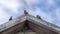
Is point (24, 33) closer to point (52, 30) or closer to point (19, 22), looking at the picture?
point (19, 22)

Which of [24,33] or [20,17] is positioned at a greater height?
[20,17]

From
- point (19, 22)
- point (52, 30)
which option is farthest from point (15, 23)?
point (52, 30)

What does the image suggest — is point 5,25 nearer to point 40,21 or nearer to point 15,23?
point 15,23

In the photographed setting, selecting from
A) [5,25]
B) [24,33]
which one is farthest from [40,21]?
[5,25]

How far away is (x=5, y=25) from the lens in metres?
13.6

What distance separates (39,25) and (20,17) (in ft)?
4.86

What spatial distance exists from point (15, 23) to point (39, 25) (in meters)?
1.50

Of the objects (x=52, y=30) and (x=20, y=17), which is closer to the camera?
(x=52, y=30)

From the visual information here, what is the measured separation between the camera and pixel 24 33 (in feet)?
45.2

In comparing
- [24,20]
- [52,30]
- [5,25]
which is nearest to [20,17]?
[24,20]

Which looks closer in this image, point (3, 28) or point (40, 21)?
point (3, 28)

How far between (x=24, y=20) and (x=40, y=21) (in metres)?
1.03

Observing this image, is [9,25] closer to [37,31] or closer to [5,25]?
[5,25]

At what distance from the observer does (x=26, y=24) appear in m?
14.2
